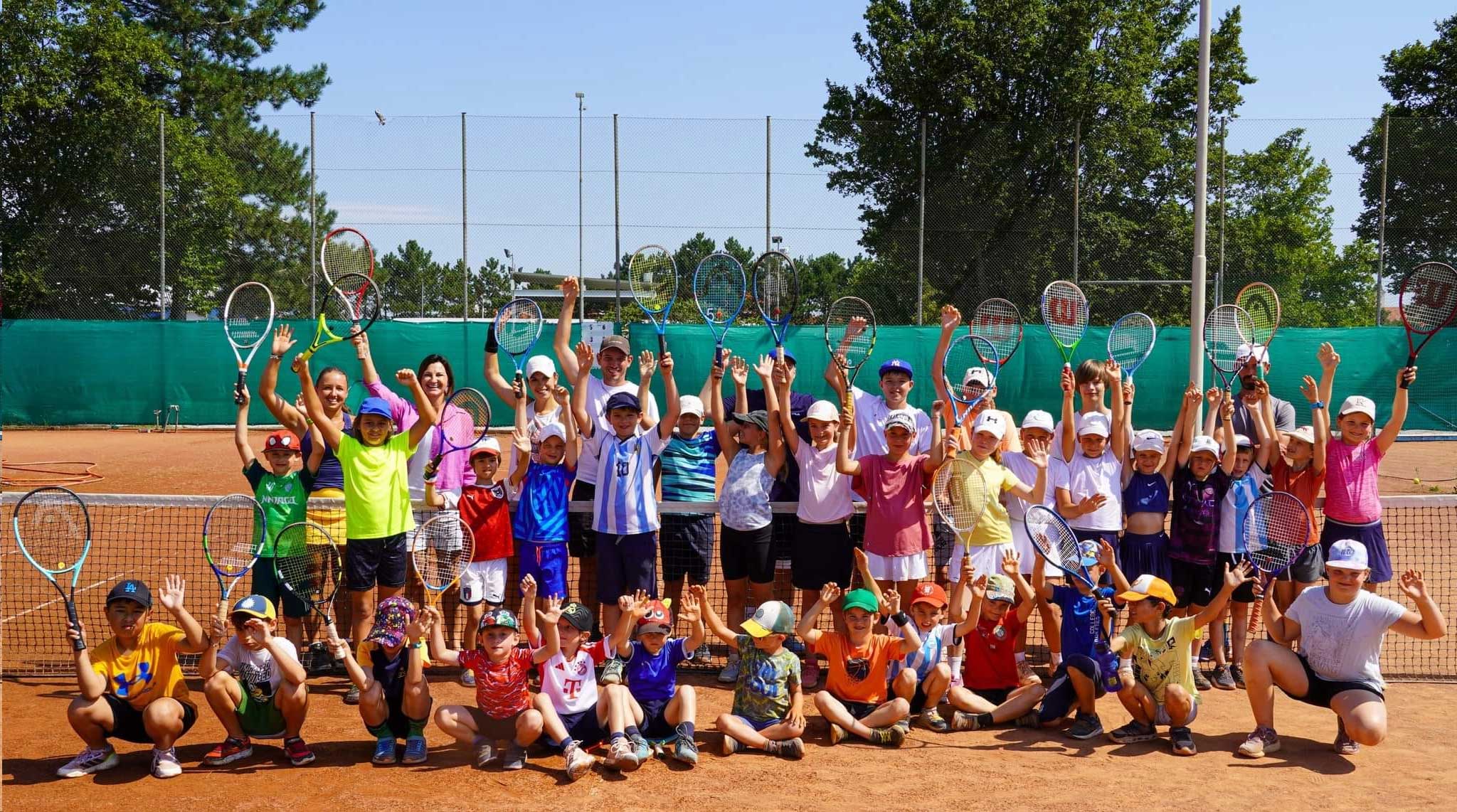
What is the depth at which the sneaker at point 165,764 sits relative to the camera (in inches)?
191

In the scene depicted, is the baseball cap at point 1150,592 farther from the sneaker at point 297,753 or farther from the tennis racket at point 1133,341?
the sneaker at point 297,753

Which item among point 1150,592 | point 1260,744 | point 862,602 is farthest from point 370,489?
point 1260,744

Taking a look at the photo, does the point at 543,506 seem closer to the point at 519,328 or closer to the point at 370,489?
the point at 370,489

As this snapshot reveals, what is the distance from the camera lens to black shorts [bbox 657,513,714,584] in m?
6.35

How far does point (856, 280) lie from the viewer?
59.6 feet

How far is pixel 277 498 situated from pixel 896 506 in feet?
10.9

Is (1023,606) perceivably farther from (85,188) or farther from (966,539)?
A: (85,188)

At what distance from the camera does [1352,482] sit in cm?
602

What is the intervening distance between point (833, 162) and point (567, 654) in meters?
14.3

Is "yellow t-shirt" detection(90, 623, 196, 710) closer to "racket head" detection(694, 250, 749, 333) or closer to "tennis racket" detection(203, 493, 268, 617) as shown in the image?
"tennis racket" detection(203, 493, 268, 617)

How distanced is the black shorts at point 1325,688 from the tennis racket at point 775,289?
3.24 m

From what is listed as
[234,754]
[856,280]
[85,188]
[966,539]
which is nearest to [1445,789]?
[966,539]

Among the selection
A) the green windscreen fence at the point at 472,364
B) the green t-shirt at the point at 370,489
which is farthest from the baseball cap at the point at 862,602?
the green windscreen fence at the point at 472,364

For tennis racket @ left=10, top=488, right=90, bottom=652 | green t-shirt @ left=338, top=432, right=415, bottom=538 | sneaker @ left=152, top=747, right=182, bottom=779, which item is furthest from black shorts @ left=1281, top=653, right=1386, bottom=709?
tennis racket @ left=10, top=488, right=90, bottom=652
